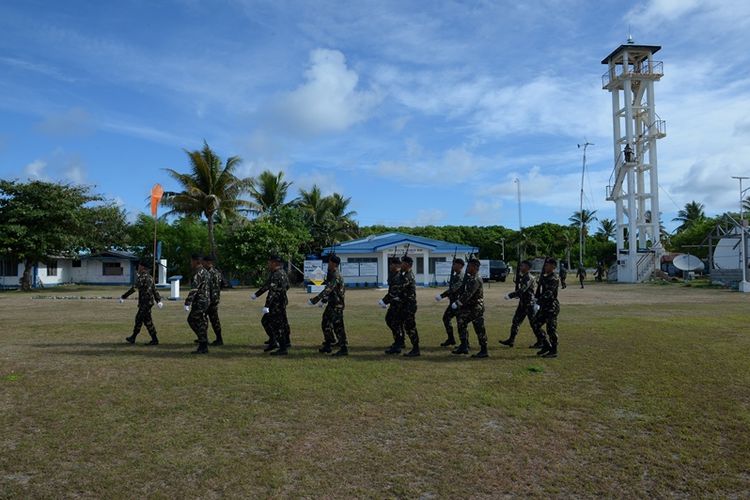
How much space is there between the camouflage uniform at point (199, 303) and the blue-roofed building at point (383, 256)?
86.3ft

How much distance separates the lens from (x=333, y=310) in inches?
394

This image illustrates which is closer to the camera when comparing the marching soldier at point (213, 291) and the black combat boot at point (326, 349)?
the black combat boot at point (326, 349)

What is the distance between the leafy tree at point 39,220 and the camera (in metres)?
32.0

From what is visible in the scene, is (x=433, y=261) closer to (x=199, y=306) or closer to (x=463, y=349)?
(x=463, y=349)

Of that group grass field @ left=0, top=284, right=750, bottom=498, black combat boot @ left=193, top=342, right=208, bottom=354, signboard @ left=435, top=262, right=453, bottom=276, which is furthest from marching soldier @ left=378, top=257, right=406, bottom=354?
signboard @ left=435, top=262, right=453, bottom=276

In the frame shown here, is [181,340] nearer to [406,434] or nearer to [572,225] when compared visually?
[406,434]

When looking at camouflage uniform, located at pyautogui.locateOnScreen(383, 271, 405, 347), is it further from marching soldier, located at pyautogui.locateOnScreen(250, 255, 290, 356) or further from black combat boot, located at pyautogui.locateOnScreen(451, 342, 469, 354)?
marching soldier, located at pyautogui.locateOnScreen(250, 255, 290, 356)

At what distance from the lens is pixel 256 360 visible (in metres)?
9.33

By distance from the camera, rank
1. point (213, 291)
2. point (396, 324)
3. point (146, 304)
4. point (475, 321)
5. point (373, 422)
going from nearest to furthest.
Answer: point (373, 422) < point (475, 321) < point (396, 324) < point (213, 291) < point (146, 304)

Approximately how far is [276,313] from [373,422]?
4491 mm

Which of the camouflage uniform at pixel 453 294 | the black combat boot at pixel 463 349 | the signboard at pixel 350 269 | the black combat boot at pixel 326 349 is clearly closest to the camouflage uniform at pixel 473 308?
the black combat boot at pixel 463 349

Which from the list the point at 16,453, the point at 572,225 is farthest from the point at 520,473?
the point at 572,225

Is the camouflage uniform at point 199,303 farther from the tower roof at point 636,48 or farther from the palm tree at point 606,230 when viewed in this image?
the palm tree at point 606,230

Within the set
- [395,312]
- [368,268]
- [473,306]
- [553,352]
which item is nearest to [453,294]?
[473,306]
